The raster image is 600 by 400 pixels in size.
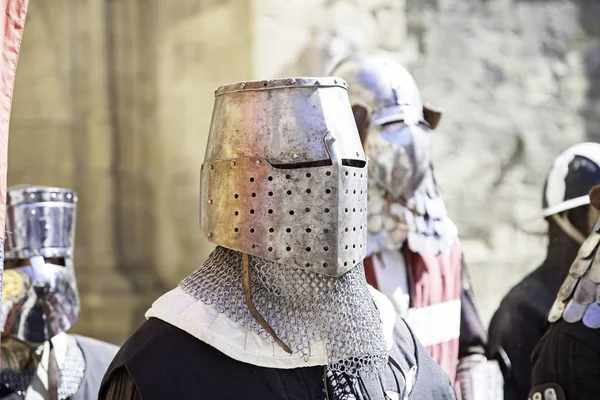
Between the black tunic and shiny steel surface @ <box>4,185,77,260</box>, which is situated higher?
shiny steel surface @ <box>4,185,77,260</box>

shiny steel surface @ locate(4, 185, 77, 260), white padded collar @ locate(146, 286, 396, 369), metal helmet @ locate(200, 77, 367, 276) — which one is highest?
metal helmet @ locate(200, 77, 367, 276)

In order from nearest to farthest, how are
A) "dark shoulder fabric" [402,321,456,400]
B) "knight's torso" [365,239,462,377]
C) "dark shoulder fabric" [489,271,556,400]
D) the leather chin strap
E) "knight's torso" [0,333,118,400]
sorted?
"dark shoulder fabric" [402,321,456,400] < "knight's torso" [0,333,118,400] < "knight's torso" [365,239,462,377] < "dark shoulder fabric" [489,271,556,400] < the leather chin strap

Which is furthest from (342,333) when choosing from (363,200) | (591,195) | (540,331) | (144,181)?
(144,181)

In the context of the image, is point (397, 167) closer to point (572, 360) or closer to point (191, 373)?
point (572, 360)

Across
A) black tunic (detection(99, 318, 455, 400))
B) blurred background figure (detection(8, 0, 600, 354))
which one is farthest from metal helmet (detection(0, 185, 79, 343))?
blurred background figure (detection(8, 0, 600, 354))

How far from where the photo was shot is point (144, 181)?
743 centimetres

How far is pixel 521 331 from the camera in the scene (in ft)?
15.0

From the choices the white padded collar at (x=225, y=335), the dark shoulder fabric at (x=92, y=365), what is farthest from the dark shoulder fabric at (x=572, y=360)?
the dark shoulder fabric at (x=92, y=365)

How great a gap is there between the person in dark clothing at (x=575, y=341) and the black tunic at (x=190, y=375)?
0.88 m

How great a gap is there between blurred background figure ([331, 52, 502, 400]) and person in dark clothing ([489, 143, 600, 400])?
28cm

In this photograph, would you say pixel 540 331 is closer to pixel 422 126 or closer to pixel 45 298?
pixel 422 126

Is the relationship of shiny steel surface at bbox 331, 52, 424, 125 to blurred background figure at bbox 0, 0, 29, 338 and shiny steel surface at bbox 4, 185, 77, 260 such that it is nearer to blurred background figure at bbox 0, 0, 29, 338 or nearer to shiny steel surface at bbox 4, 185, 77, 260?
shiny steel surface at bbox 4, 185, 77, 260

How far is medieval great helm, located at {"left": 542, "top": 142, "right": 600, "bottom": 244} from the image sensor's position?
15.1ft

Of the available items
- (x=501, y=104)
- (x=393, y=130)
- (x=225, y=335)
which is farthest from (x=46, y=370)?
(x=501, y=104)
